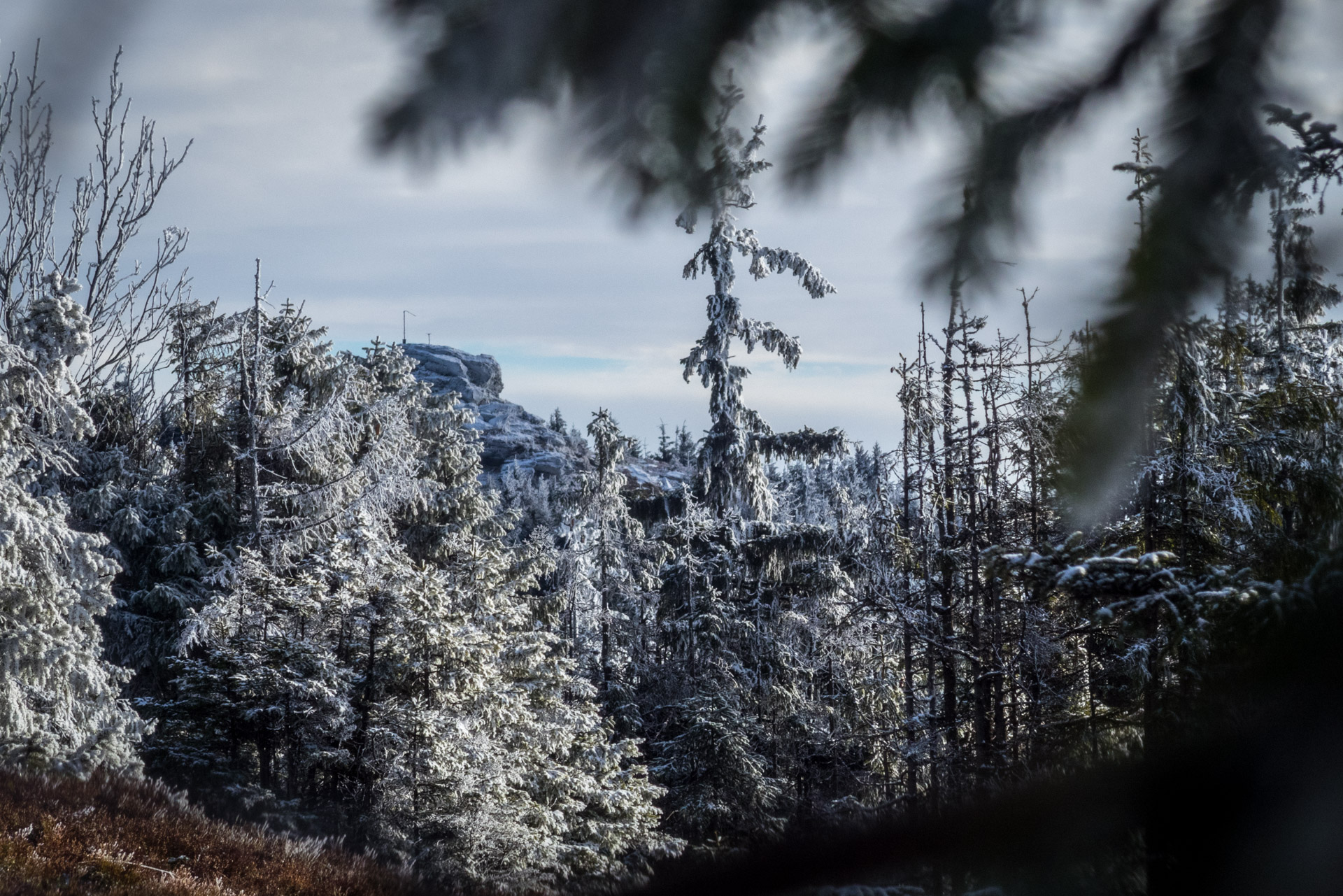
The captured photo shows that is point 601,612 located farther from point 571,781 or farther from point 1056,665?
point 1056,665

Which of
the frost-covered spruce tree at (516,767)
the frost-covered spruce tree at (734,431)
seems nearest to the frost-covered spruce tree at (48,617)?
the frost-covered spruce tree at (516,767)

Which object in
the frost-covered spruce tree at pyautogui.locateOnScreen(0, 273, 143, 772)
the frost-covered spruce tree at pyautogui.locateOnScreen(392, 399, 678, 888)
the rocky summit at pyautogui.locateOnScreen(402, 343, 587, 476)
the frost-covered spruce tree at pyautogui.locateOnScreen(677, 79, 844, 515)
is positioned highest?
the rocky summit at pyautogui.locateOnScreen(402, 343, 587, 476)

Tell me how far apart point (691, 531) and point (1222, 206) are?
60.2 feet

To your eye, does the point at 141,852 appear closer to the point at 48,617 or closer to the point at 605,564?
the point at 48,617

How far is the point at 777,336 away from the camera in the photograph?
16.5 meters

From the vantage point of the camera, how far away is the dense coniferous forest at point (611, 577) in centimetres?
233

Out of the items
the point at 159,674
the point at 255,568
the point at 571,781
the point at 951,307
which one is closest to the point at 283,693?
the point at 255,568

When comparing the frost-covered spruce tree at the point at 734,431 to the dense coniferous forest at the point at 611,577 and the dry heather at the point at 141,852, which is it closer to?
the dense coniferous forest at the point at 611,577

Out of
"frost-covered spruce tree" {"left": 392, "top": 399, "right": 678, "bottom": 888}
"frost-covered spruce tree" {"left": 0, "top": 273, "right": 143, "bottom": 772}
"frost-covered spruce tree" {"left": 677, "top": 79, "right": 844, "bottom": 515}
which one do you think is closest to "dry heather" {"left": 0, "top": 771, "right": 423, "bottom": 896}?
"frost-covered spruce tree" {"left": 0, "top": 273, "right": 143, "bottom": 772}

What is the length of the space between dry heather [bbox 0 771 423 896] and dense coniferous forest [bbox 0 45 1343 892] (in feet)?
3.79

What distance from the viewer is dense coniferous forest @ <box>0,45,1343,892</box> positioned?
2328 millimetres

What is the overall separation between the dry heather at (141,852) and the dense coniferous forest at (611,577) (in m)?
1.16

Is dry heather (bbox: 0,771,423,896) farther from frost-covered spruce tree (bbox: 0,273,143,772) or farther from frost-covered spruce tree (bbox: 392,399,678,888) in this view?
frost-covered spruce tree (bbox: 392,399,678,888)

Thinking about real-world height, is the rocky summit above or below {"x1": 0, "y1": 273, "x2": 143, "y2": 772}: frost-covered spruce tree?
above
